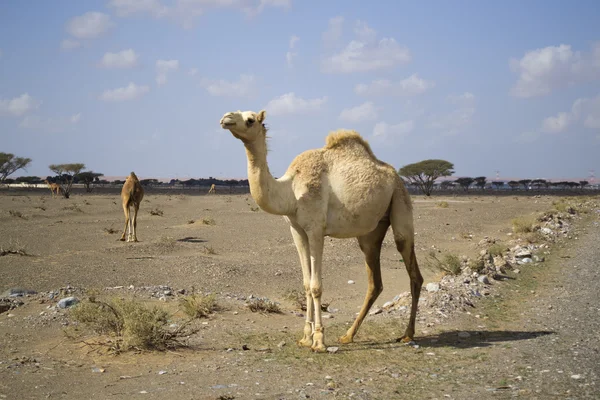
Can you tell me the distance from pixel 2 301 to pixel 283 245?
35.3ft

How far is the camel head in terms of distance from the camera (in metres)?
6.20

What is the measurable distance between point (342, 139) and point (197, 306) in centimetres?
336

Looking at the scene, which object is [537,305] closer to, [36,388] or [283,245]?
[36,388]

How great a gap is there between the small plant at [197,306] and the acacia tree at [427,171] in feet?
204

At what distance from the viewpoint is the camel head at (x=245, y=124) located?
6203 mm

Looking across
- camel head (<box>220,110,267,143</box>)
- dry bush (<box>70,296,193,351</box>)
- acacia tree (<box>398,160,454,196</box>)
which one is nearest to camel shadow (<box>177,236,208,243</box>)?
dry bush (<box>70,296,193,351</box>)

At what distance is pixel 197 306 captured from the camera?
325 inches

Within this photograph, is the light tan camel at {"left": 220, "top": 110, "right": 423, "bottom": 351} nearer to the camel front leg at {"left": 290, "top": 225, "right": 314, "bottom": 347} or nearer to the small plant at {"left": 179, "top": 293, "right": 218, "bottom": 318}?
the camel front leg at {"left": 290, "top": 225, "right": 314, "bottom": 347}

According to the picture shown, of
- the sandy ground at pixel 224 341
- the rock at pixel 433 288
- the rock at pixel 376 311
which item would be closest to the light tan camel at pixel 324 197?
the sandy ground at pixel 224 341

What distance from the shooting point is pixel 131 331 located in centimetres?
659

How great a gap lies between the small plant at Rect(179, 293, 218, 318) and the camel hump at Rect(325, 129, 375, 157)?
10.1 feet

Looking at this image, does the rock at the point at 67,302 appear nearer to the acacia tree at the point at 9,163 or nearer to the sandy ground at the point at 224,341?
the sandy ground at the point at 224,341

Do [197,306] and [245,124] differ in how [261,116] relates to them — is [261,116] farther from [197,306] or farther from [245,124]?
[197,306]

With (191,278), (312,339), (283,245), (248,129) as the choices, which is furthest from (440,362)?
(283,245)
